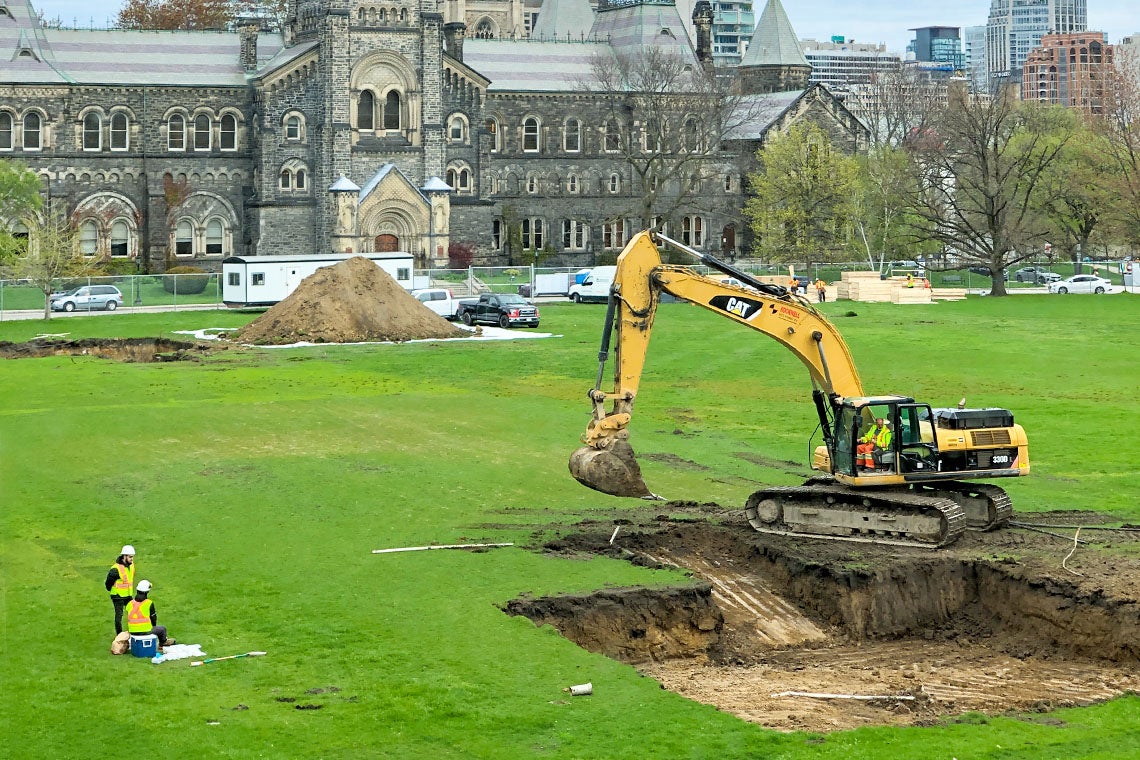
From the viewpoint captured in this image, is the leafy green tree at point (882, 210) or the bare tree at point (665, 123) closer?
the leafy green tree at point (882, 210)

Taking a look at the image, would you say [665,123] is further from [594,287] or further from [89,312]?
[89,312]

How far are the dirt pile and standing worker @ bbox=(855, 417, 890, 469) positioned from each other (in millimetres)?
37946

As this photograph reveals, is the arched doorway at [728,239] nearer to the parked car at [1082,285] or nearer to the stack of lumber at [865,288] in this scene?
the parked car at [1082,285]

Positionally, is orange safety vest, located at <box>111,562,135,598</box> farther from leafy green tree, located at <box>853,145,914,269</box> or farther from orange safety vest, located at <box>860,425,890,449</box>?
leafy green tree, located at <box>853,145,914,269</box>

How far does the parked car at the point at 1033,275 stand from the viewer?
104 metres

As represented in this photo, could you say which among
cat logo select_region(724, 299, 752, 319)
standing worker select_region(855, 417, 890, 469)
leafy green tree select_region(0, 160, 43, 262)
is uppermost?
leafy green tree select_region(0, 160, 43, 262)

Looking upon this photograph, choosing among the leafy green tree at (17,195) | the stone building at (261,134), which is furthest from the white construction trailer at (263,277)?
the stone building at (261,134)

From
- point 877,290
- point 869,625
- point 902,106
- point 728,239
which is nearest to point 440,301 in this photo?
point 877,290

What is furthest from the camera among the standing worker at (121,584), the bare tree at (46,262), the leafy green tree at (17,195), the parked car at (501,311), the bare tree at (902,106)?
the bare tree at (902,106)

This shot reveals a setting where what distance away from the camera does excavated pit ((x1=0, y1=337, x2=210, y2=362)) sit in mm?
56594

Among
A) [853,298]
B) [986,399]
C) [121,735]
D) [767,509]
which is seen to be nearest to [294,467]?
[767,509]

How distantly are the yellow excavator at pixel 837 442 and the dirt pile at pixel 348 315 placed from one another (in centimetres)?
3619

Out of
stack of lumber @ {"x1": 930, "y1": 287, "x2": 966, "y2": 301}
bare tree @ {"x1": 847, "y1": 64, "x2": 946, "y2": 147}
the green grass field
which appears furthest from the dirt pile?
bare tree @ {"x1": 847, "y1": 64, "x2": 946, "y2": 147}

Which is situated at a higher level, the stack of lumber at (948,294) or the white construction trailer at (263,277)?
the white construction trailer at (263,277)
